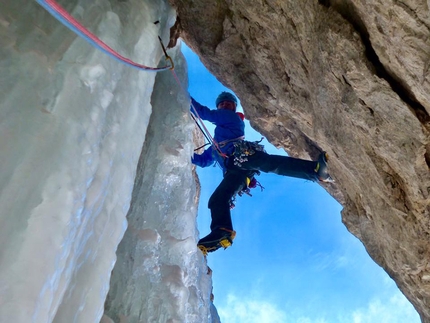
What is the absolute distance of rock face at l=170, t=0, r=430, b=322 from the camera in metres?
2.27

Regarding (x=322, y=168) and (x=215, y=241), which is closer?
(x=215, y=241)

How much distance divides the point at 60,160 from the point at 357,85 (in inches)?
75.7

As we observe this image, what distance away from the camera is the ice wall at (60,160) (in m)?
1.30

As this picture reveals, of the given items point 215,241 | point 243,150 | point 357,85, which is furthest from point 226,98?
point 357,85

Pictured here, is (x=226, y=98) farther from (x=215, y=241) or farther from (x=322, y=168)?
(x=215, y=241)

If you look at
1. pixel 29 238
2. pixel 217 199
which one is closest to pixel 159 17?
pixel 217 199

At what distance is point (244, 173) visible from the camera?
15.4 ft

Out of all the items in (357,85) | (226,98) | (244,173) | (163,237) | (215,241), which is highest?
(226,98)

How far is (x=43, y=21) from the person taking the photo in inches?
74.0

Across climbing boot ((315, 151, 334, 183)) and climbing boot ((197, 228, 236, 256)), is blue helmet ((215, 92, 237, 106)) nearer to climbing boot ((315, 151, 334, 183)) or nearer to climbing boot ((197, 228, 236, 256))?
climbing boot ((315, 151, 334, 183))

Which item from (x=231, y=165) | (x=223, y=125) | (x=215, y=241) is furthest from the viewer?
(x=223, y=125)

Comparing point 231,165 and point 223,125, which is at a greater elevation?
point 223,125

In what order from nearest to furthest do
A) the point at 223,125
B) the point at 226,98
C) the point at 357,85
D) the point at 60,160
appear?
the point at 60,160 → the point at 357,85 → the point at 223,125 → the point at 226,98

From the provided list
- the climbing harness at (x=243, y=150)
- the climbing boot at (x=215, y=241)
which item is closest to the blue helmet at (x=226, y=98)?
the climbing harness at (x=243, y=150)
